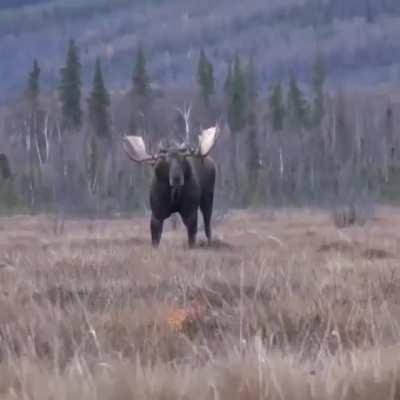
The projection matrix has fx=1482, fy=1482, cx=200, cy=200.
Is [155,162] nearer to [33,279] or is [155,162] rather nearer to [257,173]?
[33,279]

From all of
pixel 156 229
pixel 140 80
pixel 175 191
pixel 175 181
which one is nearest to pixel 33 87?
pixel 140 80

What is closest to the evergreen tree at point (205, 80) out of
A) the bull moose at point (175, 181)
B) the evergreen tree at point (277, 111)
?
the evergreen tree at point (277, 111)

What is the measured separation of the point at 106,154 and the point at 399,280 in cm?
7434

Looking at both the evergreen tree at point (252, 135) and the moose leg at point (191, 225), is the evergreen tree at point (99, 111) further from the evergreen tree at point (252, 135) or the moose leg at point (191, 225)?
the moose leg at point (191, 225)

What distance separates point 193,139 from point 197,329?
55687mm

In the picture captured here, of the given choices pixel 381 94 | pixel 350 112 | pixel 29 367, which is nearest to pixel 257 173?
pixel 350 112

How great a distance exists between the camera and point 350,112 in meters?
119

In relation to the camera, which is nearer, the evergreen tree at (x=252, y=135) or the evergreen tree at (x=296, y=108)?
the evergreen tree at (x=252, y=135)

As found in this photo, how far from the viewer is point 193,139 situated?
63.0 m

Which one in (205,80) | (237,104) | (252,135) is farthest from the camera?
(205,80)

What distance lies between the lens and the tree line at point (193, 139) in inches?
2359

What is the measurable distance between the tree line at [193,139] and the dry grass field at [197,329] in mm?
40720

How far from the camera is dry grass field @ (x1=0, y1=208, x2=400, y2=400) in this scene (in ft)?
17.0

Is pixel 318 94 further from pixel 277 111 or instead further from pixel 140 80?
pixel 140 80
